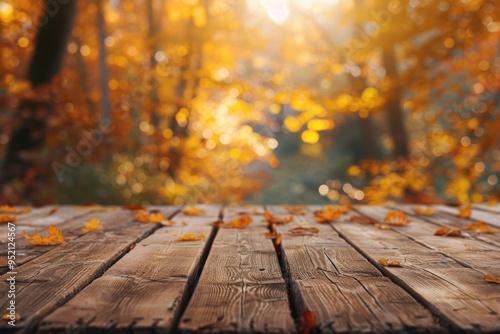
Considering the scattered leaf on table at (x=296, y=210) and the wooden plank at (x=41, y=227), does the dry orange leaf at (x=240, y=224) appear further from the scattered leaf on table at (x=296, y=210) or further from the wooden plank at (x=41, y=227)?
the wooden plank at (x=41, y=227)

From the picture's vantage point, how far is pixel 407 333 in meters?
1.04

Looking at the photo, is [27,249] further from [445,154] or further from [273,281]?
[445,154]

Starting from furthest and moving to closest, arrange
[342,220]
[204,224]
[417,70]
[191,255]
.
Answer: [417,70], [342,220], [204,224], [191,255]

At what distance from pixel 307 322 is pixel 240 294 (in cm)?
28

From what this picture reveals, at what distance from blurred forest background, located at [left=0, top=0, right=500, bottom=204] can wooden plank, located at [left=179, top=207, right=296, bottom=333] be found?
4041 mm

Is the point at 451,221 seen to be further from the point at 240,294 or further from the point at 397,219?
the point at 240,294

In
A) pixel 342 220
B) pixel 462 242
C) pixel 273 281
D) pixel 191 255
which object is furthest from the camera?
pixel 342 220

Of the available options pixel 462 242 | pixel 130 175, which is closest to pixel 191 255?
pixel 462 242

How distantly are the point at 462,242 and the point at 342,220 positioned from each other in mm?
819

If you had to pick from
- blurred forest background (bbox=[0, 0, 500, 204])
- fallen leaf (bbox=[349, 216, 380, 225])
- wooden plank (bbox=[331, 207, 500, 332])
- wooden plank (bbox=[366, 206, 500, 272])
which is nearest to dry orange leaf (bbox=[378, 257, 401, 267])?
wooden plank (bbox=[331, 207, 500, 332])

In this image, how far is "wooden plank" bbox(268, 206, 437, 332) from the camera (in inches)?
42.6

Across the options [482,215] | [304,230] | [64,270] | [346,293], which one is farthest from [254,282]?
[482,215]

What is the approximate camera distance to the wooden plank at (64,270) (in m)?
1.19

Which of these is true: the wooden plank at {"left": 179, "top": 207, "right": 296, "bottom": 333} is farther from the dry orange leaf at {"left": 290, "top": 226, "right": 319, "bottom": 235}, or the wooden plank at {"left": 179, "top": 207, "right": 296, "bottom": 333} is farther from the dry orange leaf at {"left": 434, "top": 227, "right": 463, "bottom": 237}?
the dry orange leaf at {"left": 434, "top": 227, "right": 463, "bottom": 237}
